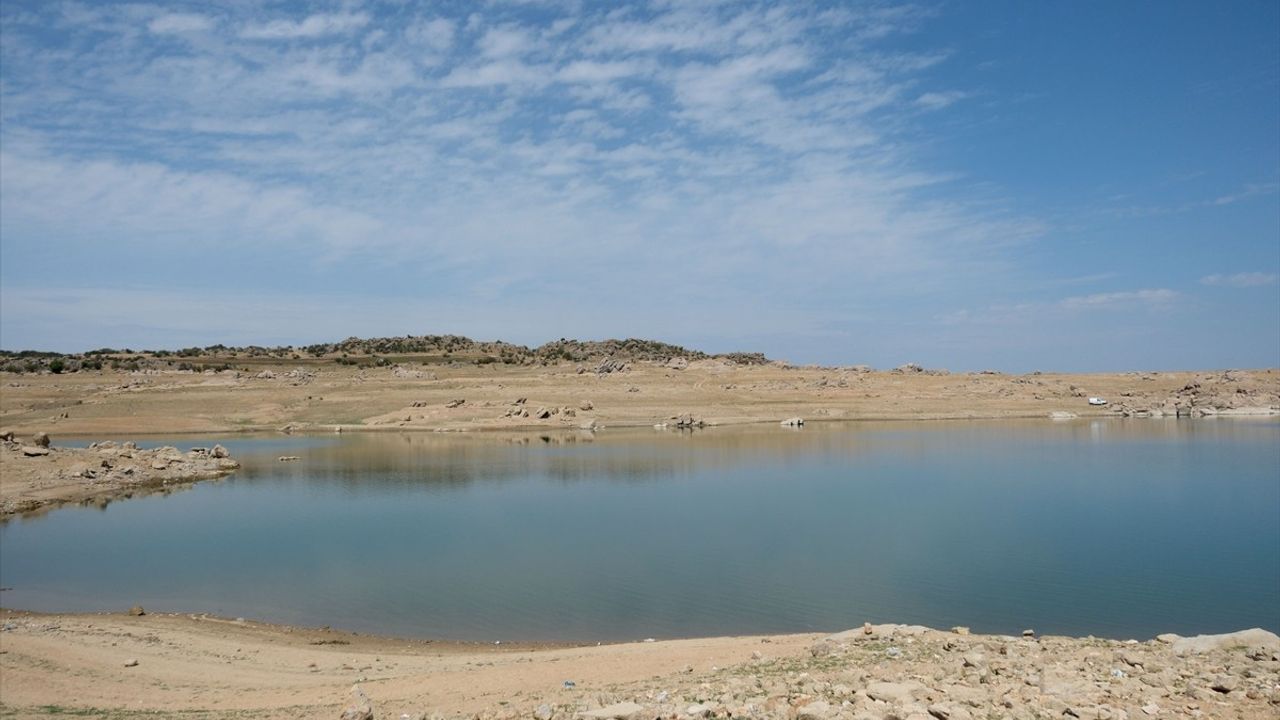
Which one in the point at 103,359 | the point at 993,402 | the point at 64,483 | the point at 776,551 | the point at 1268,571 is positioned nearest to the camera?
the point at 1268,571

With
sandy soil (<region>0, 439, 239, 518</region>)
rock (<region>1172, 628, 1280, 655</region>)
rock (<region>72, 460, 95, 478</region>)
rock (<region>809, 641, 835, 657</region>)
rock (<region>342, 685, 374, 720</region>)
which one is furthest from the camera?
rock (<region>72, 460, 95, 478</region>)

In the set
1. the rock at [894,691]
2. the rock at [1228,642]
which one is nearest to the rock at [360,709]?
the rock at [894,691]

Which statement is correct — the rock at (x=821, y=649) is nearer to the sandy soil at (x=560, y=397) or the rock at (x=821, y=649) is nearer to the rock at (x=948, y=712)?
the rock at (x=948, y=712)

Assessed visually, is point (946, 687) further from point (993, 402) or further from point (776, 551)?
point (993, 402)

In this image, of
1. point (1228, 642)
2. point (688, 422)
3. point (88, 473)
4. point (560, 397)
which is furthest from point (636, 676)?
point (560, 397)

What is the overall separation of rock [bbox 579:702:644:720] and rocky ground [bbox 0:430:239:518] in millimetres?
24417

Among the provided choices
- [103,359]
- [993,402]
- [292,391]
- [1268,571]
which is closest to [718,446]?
[1268,571]

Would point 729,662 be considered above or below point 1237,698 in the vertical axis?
below

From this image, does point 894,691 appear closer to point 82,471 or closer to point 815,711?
point 815,711

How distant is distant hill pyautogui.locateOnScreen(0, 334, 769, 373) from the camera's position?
80.9 meters

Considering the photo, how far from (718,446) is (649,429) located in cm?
1212

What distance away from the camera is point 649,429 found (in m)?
52.3

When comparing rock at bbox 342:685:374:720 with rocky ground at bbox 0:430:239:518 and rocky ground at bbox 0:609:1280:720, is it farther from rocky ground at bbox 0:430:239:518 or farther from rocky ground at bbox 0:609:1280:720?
rocky ground at bbox 0:430:239:518

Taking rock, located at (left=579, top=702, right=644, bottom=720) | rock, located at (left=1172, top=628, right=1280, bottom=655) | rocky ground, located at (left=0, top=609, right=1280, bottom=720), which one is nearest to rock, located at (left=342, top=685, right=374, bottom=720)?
rocky ground, located at (left=0, top=609, right=1280, bottom=720)
